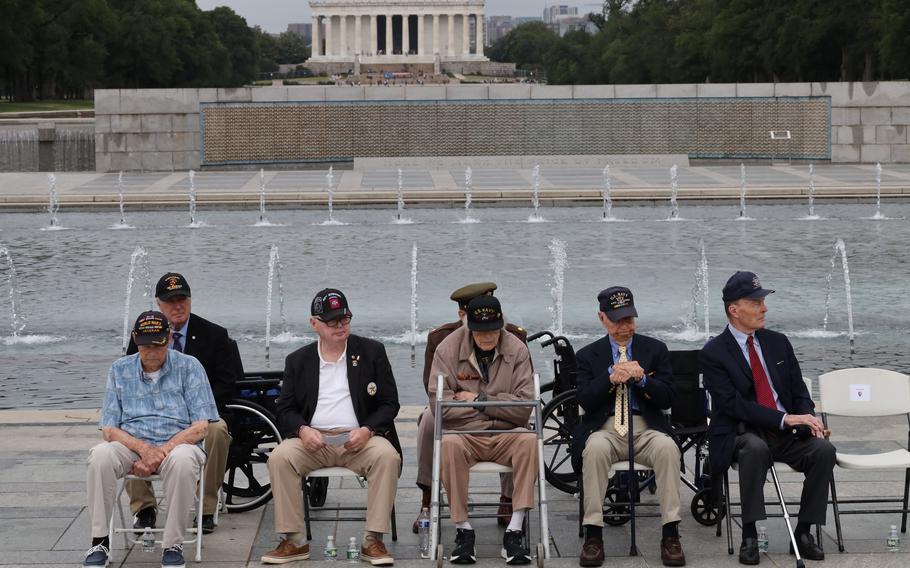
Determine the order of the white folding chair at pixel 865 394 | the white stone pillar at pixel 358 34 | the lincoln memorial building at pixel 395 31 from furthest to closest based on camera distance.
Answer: the white stone pillar at pixel 358 34, the lincoln memorial building at pixel 395 31, the white folding chair at pixel 865 394

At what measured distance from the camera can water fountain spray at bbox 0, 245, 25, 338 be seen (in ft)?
48.6

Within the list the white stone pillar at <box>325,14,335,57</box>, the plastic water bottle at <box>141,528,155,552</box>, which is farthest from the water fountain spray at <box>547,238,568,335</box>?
the white stone pillar at <box>325,14,335,57</box>

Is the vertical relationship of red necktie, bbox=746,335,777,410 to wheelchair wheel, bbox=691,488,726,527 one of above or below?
above

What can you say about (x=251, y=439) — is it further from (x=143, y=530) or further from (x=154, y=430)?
(x=143, y=530)

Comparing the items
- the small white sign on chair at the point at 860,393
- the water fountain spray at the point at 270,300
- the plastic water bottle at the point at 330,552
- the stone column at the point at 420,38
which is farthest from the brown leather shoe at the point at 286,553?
the stone column at the point at 420,38

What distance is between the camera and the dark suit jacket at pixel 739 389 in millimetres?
6953

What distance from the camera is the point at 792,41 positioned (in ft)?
202

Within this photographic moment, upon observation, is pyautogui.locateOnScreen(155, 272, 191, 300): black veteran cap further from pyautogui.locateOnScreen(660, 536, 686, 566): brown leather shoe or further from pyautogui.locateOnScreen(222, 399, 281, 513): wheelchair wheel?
pyautogui.locateOnScreen(660, 536, 686, 566): brown leather shoe

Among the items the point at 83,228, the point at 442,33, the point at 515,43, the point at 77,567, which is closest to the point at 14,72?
the point at 83,228

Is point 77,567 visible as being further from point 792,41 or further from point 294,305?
point 792,41

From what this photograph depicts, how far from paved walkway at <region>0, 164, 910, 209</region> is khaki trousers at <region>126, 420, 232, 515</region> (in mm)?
18953

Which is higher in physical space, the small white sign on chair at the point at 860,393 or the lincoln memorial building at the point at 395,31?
the lincoln memorial building at the point at 395,31

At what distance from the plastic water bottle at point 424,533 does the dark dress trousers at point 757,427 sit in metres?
1.41

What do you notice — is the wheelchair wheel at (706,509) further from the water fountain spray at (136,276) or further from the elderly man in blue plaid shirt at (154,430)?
the water fountain spray at (136,276)
